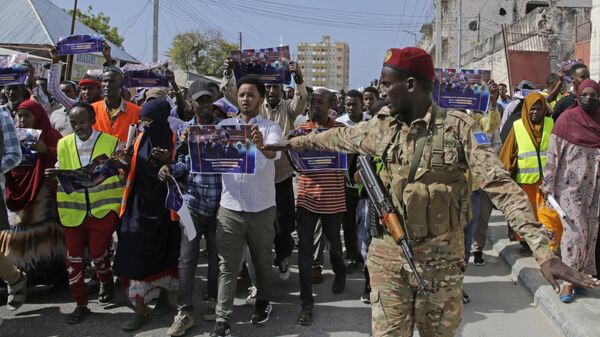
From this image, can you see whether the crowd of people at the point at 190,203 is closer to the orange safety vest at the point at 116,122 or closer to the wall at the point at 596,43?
the orange safety vest at the point at 116,122

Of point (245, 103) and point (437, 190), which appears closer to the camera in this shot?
point (437, 190)

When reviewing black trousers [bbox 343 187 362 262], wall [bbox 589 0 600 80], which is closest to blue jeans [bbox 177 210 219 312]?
black trousers [bbox 343 187 362 262]

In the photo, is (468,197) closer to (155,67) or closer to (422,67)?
(422,67)

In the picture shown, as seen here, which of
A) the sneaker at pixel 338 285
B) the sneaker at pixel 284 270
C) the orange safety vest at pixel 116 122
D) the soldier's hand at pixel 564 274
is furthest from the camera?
the sneaker at pixel 284 270

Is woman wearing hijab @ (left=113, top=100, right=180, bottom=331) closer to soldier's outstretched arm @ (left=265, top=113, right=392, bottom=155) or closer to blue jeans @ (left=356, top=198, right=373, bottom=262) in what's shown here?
soldier's outstretched arm @ (left=265, top=113, right=392, bottom=155)

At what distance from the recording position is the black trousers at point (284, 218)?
5203mm

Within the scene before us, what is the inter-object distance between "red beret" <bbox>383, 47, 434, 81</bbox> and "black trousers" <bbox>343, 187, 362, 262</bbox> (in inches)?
126

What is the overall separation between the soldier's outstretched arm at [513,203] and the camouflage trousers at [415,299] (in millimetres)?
480

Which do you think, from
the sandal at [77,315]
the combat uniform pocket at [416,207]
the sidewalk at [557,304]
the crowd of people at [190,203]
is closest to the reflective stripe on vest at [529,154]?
the crowd of people at [190,203]

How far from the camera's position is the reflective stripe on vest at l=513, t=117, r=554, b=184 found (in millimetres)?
5695

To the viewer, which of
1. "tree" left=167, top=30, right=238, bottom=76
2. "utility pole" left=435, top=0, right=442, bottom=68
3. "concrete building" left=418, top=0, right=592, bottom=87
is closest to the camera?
"utility pole" left=435, top=0, right=442, bottom=68

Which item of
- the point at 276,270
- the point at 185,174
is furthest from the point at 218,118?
the point at 276,270

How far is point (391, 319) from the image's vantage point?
259 cm

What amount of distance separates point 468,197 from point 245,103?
1966 mm
